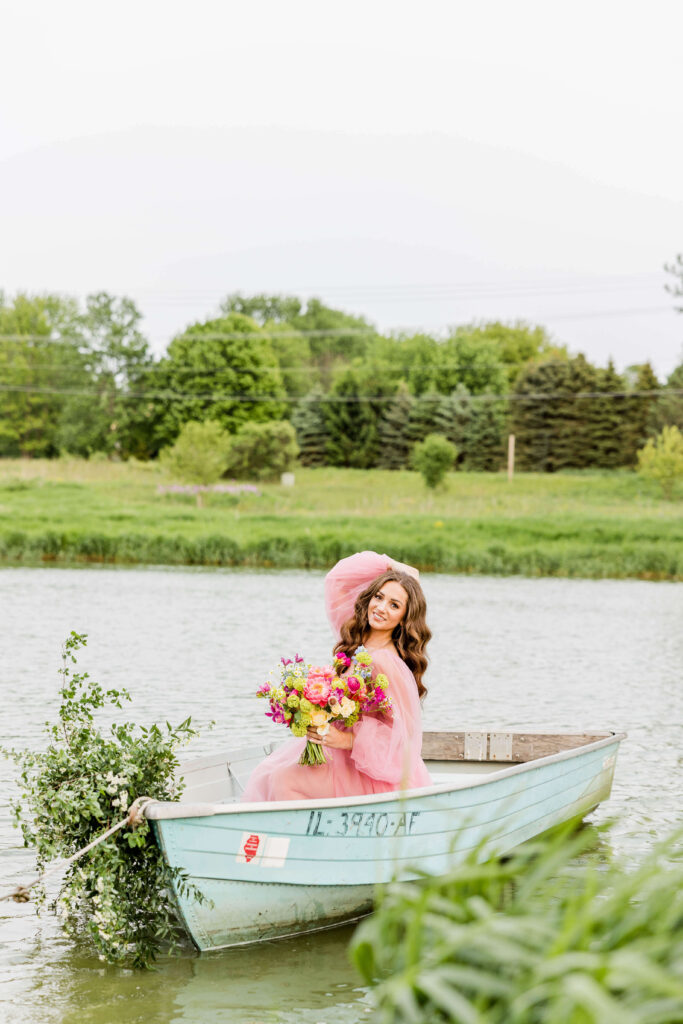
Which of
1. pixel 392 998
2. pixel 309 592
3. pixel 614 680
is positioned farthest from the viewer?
pixel 309 592

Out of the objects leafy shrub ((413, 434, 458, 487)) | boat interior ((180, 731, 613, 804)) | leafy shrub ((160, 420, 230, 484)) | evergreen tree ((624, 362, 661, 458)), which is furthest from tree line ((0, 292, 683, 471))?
boat interior ((180, 731, 613, 804))

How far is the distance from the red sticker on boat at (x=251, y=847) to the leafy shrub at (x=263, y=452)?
162 ft

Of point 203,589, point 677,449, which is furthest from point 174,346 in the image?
point 203,589

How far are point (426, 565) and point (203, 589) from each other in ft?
25.3

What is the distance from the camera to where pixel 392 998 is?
2621 millimetres

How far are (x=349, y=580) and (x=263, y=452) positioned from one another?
48.8m

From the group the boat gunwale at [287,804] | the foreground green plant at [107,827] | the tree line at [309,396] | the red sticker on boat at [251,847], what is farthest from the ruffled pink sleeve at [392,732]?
the tree line at [309,396]

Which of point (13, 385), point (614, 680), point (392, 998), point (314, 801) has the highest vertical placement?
point (13, 385)

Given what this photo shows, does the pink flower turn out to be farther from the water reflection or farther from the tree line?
the tree line

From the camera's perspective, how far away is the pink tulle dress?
6387 mm

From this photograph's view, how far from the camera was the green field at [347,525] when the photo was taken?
32.1 m

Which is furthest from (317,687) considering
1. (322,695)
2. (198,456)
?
(198,456)

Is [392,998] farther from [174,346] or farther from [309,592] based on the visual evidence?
[174,346]

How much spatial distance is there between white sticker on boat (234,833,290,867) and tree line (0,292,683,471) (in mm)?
55797
